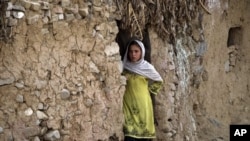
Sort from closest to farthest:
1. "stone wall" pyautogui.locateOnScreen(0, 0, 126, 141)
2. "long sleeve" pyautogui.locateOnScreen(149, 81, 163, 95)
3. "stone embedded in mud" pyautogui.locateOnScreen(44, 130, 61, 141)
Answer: "stone wall" pyautogui.locateOnScreen(0, 0, 126, 141)
"stone embedded in mud" pyautogui.locateOnScreen(44, 130, 61, 141)
"long sleeve" pyautogui.locateOnScreen(149, 81, 163, 95)

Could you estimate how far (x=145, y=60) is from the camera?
490cm

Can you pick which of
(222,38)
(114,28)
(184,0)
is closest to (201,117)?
(222,38)

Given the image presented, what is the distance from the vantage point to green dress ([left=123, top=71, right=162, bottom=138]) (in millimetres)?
4602

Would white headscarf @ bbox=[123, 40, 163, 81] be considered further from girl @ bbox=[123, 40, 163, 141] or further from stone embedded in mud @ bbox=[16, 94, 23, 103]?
stone embedded in mud @ bbox=[16, 94, 23, 103]

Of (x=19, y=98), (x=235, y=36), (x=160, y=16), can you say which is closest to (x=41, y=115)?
(x=19, y=98)

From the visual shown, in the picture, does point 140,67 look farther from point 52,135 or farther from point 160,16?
point 52,135

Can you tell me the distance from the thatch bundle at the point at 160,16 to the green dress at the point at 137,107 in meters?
0.42

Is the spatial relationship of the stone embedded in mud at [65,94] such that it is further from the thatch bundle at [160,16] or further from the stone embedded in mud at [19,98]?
the thatch bundle at [160,16]

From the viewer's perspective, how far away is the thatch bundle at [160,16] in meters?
4.60

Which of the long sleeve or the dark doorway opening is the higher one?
the dark doorway opening

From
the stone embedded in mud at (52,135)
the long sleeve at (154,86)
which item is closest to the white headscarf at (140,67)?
the long sleeve at (154,86)

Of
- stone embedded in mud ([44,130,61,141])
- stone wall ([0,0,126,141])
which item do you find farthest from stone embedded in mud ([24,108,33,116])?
stone embedded in mud ([44,130,61,141])

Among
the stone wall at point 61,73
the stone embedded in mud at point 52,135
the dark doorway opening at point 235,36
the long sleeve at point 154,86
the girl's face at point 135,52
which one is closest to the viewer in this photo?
the stone wall at point 61,73

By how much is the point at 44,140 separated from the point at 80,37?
85 cm
